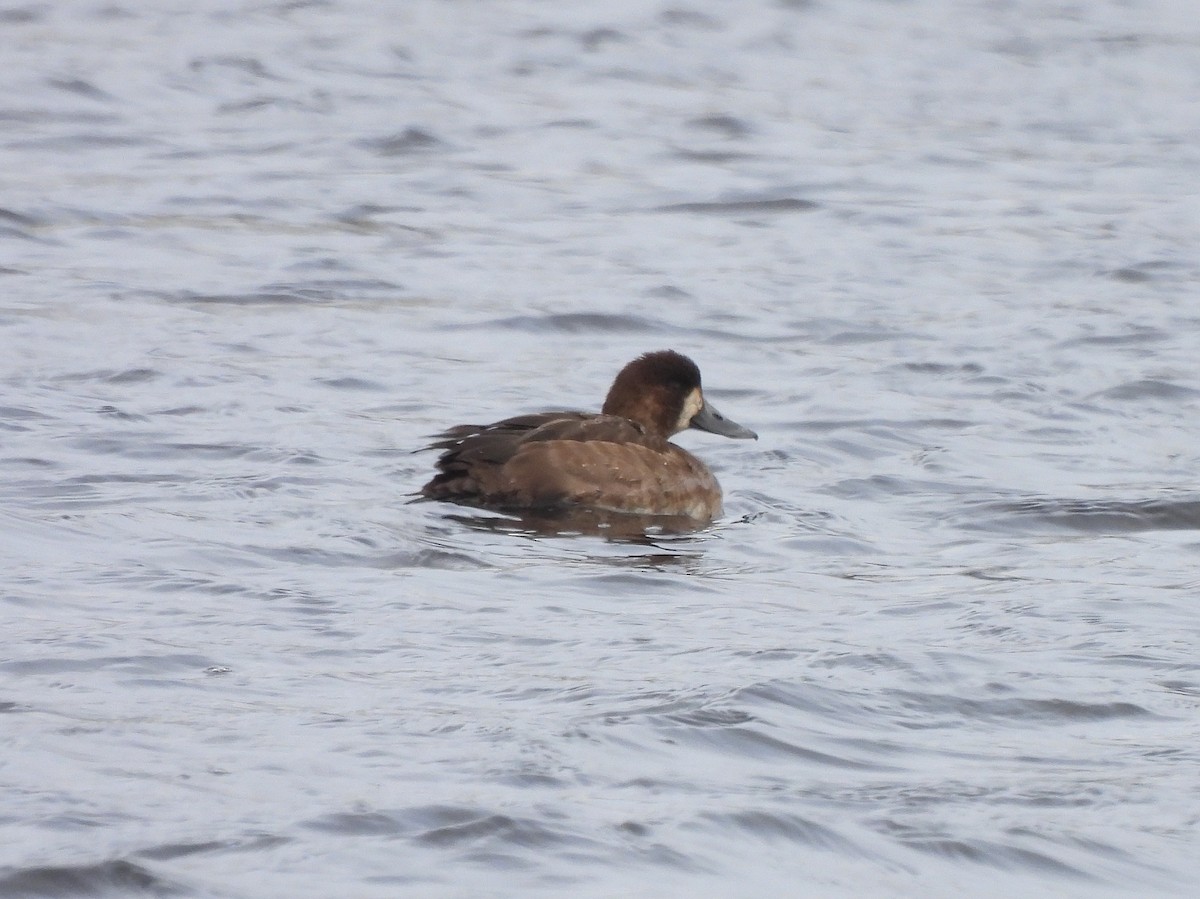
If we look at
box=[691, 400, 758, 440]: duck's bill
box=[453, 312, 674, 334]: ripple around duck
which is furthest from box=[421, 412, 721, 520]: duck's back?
box=[453, 312, 674, 334]: ripple around duck

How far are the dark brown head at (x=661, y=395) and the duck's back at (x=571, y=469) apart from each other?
46 centimetres

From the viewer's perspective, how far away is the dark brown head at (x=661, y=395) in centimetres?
848

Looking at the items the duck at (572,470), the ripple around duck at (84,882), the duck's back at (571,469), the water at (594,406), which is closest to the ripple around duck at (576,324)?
the water at (594,406)

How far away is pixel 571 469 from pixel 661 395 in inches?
37.5

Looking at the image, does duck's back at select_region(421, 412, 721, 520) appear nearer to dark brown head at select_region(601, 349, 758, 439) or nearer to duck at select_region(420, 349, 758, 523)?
duck at select_region(420, 349, 758, 523)

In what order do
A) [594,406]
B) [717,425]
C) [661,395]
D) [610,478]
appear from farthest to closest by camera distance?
1. [594,406]
2. [717,425]
3. [661,395]
4. [610,478]

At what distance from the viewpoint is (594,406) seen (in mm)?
9742

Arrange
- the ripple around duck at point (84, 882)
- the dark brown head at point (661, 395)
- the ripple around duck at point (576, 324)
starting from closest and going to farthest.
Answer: the ripple around duck at point (84, 882) < the dark brown head at point (661, 395) < the ripple around duck at point (576, 324)

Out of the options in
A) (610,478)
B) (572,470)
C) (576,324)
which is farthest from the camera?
(576,324)

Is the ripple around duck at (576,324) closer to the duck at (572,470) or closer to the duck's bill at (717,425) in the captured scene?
the duck's bill at (717,425)

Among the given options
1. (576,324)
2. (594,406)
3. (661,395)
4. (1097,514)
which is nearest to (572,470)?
(661,395)

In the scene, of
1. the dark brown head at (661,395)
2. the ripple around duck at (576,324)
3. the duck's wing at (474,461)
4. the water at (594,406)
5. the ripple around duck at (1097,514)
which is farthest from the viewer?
the ripple around duck at (576,324)

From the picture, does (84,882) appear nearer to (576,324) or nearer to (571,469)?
(571,469)

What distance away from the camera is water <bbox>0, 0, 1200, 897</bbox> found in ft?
14.5
